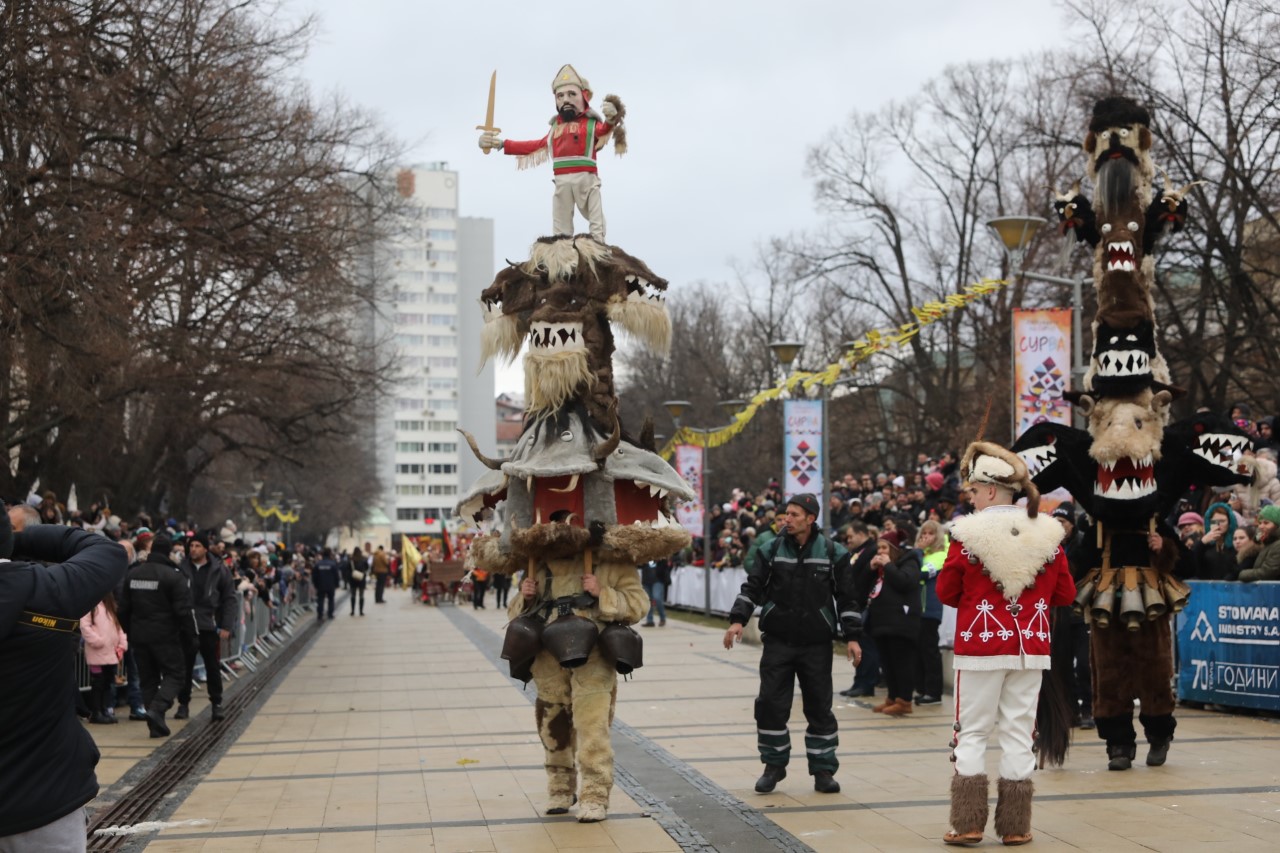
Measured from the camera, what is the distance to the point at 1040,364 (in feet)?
55.2

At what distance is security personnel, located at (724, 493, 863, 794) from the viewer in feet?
32.7

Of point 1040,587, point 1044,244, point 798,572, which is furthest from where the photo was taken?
point 1044,244

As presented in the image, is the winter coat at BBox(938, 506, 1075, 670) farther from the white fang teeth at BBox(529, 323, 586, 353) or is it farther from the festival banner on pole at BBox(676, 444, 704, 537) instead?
the festival banner on pole at BBox(676, 444, 704, 537)

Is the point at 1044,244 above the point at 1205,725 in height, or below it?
above

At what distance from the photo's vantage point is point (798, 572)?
33.7 ft

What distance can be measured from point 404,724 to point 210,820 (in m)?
5.18

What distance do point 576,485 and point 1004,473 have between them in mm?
2590

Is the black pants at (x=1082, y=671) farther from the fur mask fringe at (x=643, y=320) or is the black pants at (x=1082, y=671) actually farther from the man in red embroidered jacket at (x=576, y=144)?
the man in red embroidered jacket at (x=576, y=144)

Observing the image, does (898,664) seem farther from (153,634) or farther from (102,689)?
(102,689)

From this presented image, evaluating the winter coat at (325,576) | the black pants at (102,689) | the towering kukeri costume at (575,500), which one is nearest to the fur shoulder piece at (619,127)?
the towering kukeri costume at (575,500)

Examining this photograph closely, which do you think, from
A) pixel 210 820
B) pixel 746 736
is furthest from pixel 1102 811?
pixel 210 820

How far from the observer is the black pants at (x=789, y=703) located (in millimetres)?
9961

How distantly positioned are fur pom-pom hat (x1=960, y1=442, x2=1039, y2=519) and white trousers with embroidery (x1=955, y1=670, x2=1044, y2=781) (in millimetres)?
877

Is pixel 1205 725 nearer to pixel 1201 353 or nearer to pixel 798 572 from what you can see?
pixel 798 572
